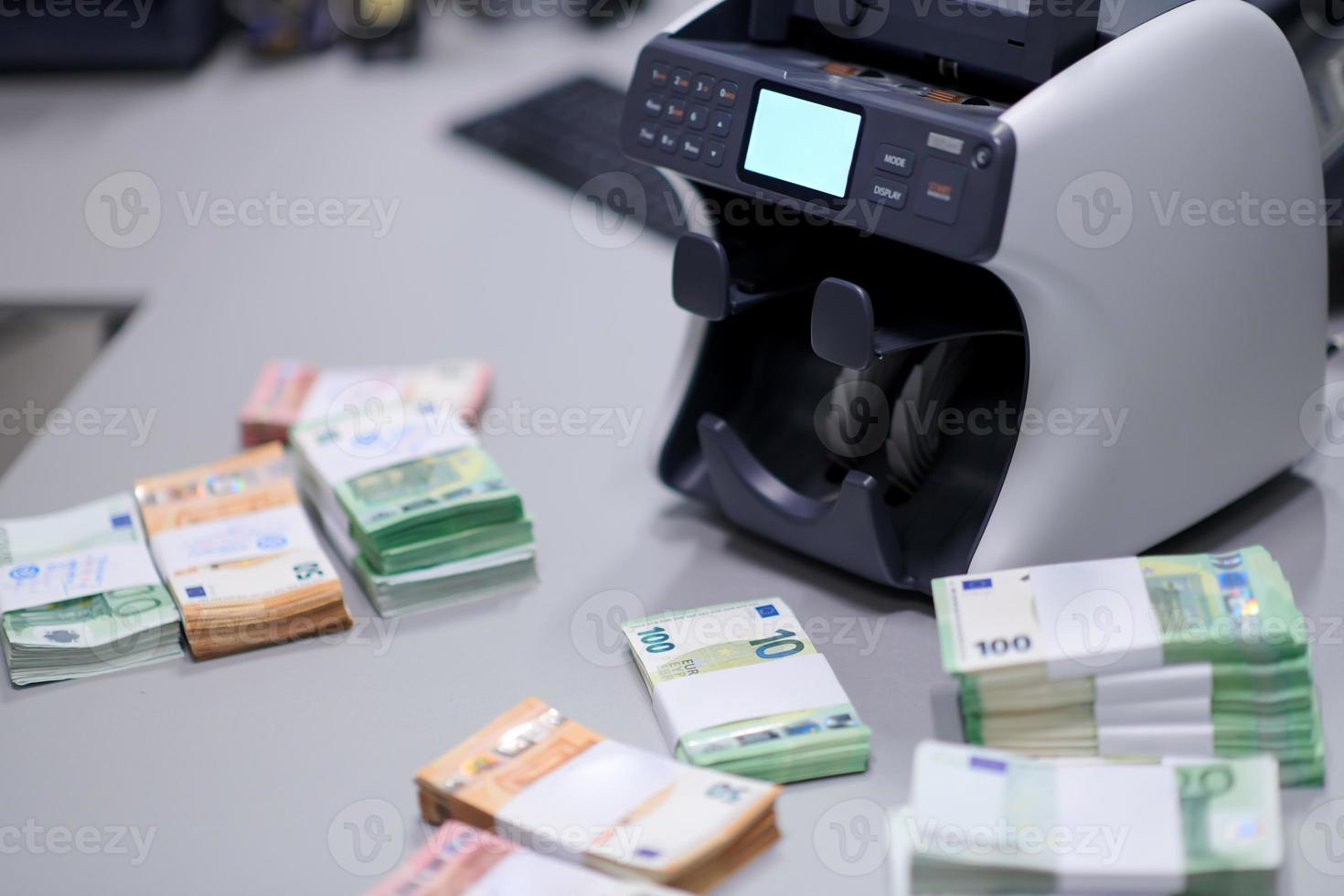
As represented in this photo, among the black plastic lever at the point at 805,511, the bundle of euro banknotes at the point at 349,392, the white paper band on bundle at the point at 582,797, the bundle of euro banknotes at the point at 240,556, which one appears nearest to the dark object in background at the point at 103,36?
the bundle of euro banknotes at the point at 349,392

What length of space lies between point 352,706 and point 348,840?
122 millimetres

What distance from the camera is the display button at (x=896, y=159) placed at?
0.89 m

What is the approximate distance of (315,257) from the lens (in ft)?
4.97

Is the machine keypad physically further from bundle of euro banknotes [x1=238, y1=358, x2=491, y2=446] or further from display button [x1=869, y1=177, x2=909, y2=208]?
bundle of euro banknotes [x1=238, y1=358, x2=491, y2=446]

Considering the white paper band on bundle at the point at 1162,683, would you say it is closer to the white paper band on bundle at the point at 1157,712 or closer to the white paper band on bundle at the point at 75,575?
the white paper band on bundle at the point at 1157,712

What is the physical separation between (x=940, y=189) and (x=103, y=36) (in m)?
1.31

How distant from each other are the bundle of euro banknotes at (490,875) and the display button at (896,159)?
430mm

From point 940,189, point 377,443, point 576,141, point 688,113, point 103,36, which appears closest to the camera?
point 940,189

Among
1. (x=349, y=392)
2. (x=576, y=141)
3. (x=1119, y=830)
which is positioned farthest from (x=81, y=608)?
(x=576, y=141)

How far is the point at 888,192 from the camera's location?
0.89 metres

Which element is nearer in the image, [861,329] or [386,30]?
[861,329]

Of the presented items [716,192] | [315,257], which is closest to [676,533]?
[716,192]

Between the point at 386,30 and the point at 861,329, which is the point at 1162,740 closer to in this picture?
the point at 861,329

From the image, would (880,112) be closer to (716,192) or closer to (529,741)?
(716,192)
